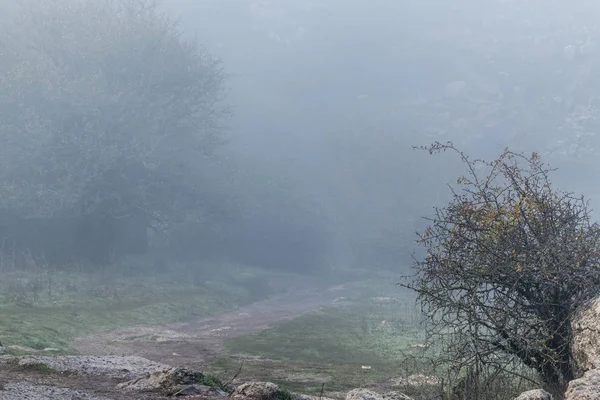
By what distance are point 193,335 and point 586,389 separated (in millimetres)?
19191

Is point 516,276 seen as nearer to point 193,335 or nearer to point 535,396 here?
point 535,396

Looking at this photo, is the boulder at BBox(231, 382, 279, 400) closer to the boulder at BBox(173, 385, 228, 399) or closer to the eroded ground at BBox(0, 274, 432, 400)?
the boulder at BBox(173, 385, 228, 399)

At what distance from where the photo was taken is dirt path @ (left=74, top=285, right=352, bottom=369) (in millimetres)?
18564

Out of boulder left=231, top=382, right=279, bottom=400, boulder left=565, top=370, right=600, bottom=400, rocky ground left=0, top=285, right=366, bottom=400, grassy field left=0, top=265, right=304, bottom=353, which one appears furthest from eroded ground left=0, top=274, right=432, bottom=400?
boulder left=565, top=370, right=600, bottom=400

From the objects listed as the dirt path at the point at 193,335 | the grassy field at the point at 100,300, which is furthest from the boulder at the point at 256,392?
the grassy field at the point at 100,300

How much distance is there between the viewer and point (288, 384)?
44.2 feet

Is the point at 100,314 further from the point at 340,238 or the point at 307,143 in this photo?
the point at 307,143

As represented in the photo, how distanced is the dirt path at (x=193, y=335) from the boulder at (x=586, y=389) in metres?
10.9

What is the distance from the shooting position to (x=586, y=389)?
670 centimetres

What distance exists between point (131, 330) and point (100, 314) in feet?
7.35

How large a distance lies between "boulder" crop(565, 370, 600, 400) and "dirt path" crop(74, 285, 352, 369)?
10.9 meters

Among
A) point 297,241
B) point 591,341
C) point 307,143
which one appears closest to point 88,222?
point 297,241

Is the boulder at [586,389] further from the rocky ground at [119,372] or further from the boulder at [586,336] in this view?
the rocky ground at [119,372]

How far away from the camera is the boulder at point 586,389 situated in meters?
6.57
